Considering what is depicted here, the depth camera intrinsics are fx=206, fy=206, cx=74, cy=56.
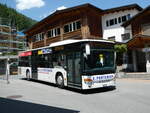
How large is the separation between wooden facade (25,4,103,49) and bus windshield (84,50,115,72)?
17074 millimetres

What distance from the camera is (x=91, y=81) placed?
36.4 ft

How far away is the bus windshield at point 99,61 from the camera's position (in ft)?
36.5

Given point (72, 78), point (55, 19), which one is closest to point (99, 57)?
point (72, 78)

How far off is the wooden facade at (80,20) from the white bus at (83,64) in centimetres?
1506

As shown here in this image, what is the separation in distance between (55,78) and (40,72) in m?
3.04

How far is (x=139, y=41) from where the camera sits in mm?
22312

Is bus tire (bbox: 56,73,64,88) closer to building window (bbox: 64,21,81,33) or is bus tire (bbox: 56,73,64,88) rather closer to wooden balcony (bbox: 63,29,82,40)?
wooden balcony (bbox: 63,29,82,40)

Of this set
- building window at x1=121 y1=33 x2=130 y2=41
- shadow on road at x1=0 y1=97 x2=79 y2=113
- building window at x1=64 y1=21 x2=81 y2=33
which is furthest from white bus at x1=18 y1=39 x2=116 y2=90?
building window at x1=121 y1=33 x2=130 y2=41

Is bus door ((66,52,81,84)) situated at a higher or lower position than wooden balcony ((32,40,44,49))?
lower

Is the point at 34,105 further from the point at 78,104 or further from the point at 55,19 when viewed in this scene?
the point at 55,19

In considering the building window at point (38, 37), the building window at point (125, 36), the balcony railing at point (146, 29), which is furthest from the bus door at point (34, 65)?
the building window at point (38, 37)

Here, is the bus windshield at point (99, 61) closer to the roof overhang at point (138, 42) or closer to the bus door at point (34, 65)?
the bus door at point (34, 65)

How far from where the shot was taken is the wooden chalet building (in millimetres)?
22730

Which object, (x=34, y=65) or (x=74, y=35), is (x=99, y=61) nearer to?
(x=34, y=65)
